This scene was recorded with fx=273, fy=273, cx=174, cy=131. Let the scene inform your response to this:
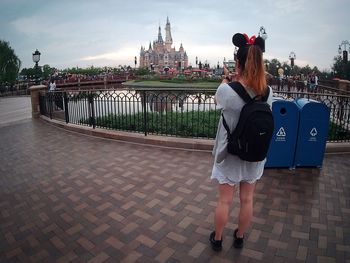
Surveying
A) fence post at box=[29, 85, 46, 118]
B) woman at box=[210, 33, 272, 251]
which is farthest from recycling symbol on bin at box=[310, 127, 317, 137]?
fence post at box=[29, 85, 46, 118]

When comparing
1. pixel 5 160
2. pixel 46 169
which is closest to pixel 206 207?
pixel 46 169

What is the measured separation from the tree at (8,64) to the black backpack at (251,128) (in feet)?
121

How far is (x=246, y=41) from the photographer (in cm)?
226

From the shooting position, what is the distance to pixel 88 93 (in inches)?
305

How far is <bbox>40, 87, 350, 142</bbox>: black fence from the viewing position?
6.75 metres

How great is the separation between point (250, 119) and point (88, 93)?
641 centimetres

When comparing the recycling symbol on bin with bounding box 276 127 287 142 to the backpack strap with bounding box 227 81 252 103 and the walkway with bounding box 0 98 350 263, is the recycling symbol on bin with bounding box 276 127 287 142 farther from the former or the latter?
the backpack strap with bounding box 227 81 252 103

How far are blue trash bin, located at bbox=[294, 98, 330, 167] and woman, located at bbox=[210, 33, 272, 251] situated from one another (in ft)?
8.37

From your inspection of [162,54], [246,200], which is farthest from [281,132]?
[162,54]

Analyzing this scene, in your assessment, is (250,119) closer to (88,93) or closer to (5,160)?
(5,160)

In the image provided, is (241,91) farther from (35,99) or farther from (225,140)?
(35,99)

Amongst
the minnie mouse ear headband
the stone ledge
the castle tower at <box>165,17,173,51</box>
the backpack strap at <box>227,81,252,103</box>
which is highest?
the castle tower at <box>165,17,173,51</box>

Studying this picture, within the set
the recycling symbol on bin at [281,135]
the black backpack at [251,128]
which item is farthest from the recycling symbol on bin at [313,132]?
the black backpack at [251,128]

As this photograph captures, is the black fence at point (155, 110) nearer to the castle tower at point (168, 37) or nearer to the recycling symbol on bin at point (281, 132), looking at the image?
the recycling symbol on bin at point (281, 132)
